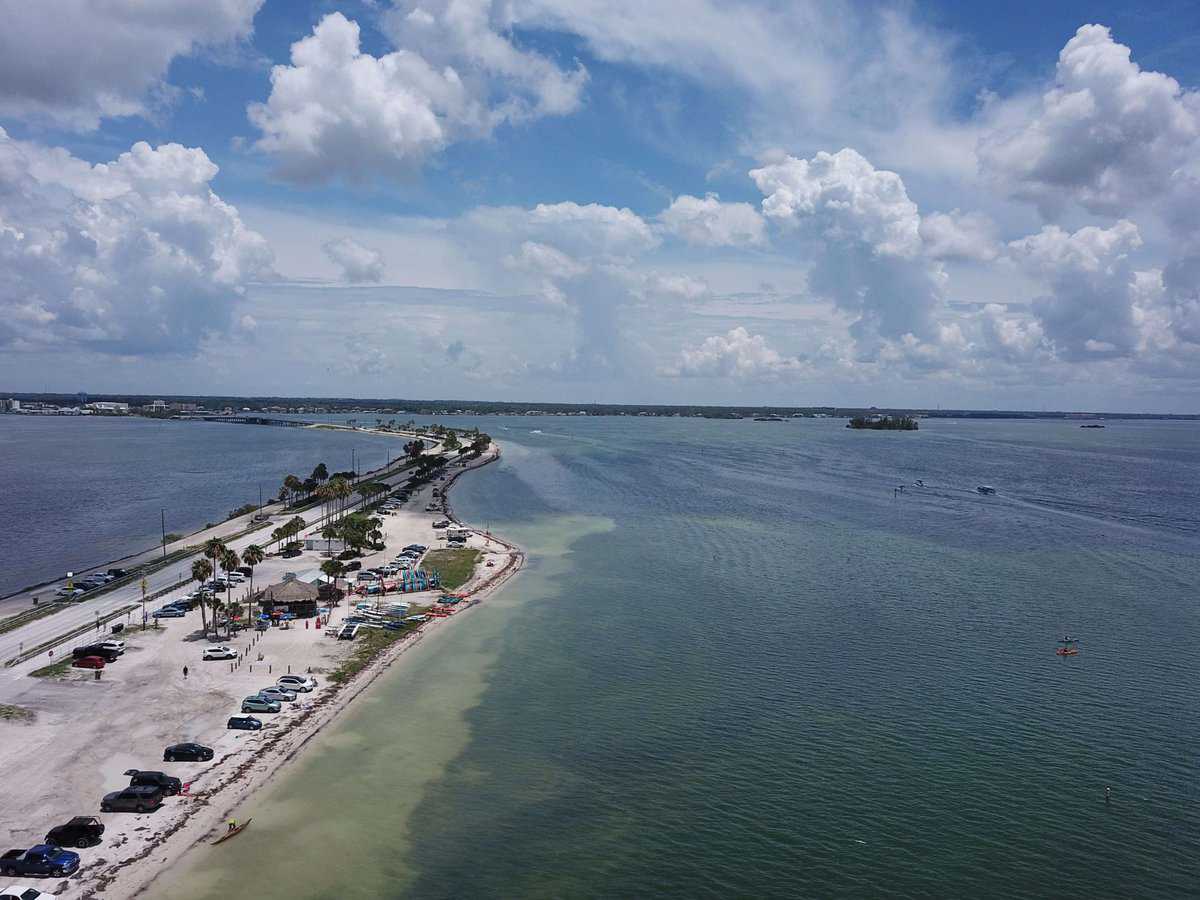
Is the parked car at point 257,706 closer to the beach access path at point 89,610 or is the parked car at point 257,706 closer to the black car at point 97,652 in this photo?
the black car at point 97,652

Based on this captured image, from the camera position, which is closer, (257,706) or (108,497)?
(257,706)

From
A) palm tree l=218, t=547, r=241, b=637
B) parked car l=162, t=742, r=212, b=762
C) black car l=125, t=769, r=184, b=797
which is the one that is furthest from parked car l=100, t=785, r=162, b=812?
palm tree l=218, t=547, r=241, b=637

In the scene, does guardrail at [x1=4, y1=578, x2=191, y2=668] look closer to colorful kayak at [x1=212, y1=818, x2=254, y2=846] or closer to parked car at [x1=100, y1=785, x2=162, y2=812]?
parked car at [x1=100, y1=785, x2=162, y2=812]

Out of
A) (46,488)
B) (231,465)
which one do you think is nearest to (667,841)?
(46,488)

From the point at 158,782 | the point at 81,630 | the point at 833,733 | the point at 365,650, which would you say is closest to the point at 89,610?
the point at 81,630

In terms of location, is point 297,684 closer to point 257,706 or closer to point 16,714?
point 257,706

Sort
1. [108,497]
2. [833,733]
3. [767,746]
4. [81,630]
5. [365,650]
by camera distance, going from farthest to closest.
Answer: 1. [108,497]
2. [81,630]
3. [365,650]
4. [833,733]
5. [767,746]

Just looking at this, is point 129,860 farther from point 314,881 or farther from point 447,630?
point 447,630

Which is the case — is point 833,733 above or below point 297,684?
below
